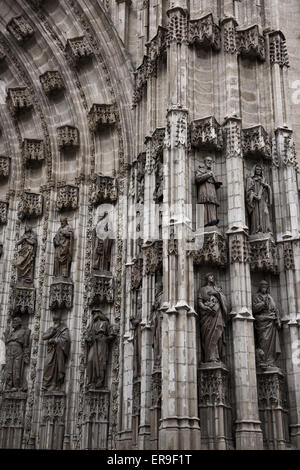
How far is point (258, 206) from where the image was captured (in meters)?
14.6

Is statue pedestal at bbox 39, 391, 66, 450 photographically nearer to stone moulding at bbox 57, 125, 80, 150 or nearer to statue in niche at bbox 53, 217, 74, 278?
statue in niche at bbox 53, 217, 74, 278

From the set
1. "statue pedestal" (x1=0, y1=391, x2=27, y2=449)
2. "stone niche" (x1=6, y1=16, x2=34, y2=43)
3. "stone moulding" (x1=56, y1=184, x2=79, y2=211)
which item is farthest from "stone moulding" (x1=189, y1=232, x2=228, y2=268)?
"stone niche" (x1=6, y1=16, x2=34, y2=43)

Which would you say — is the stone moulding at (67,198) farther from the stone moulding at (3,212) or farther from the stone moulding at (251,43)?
the stone moulding at (251,43)

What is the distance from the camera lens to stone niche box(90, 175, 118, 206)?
18141 mm

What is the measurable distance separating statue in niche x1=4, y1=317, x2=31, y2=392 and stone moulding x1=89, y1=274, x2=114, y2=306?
81.6 inches

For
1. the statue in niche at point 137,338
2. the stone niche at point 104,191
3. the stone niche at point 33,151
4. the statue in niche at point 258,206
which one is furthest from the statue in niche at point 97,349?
the stone niche at point 33,151

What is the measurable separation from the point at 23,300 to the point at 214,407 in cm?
705

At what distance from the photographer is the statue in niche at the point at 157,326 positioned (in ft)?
44.4

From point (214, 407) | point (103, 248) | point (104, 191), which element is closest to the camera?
point (214, 407)

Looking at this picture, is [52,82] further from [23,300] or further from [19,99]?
[23,300]

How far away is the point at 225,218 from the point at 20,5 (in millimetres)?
10250

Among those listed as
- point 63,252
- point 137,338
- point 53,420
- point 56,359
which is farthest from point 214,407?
point 63,252

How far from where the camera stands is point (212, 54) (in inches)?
628
